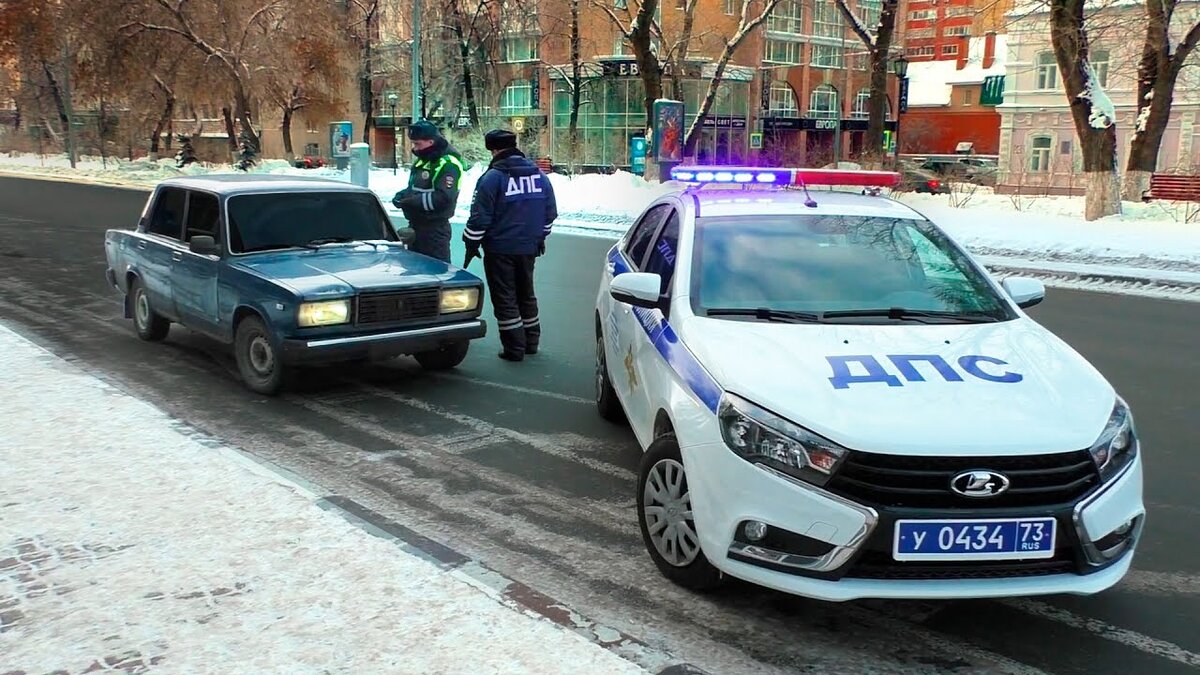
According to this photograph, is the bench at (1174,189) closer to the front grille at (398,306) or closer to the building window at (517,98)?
the front grille at (398,306)

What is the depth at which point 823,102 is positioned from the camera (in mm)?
71562

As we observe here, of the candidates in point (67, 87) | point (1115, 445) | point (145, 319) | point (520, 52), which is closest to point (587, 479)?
point (1115, 445)

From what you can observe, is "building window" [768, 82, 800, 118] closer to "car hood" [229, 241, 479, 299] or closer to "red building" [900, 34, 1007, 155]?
"red building" [900, 34, 1007, 155]

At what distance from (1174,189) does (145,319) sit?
22.7 meters

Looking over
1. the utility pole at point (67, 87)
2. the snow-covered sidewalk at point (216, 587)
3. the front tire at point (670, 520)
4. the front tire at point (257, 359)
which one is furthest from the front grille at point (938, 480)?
the utility pole at point (67, 87)

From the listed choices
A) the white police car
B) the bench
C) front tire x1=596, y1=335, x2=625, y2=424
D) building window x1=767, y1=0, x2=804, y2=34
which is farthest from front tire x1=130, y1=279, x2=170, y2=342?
building window x1=767, y1=0, x2=804, y2=34

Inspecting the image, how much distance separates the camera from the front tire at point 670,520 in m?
3.94

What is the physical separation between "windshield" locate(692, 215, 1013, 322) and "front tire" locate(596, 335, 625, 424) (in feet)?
5.65

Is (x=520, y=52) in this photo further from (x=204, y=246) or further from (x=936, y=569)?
(x=936, y=569)

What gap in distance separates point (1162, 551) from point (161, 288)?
24.9 ft

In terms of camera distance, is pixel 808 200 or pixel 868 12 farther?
pixel 868 12

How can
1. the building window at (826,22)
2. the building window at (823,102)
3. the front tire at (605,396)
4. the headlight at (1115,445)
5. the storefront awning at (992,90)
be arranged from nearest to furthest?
1. the headlight at (1115,445)
2. the front tire at (605,396)
3. the building window at (826,22)
4. the storefront awning at (992,90)
5. the building window at (823,102)

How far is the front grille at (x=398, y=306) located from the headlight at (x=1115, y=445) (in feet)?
16.0

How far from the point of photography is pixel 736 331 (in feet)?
13.9
